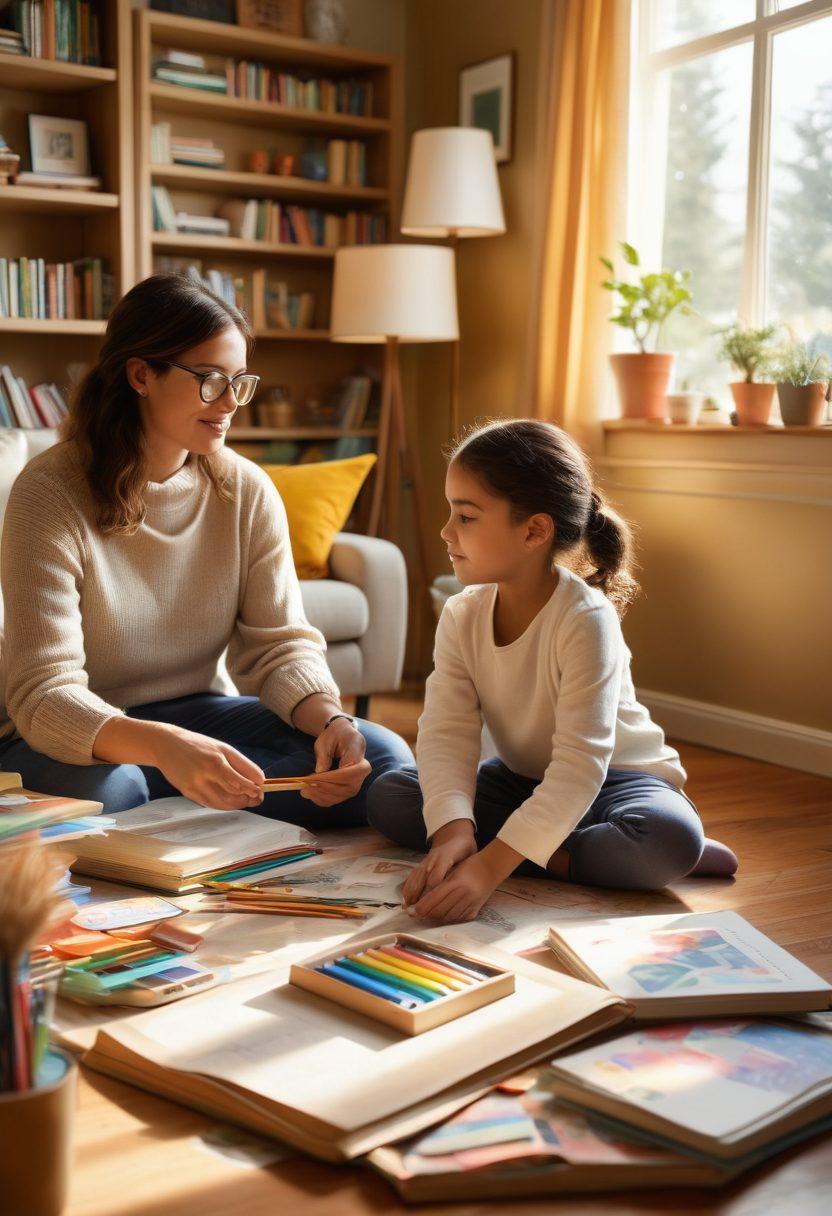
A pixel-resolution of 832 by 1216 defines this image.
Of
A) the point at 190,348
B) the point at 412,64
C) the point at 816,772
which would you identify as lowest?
the point at 816,772

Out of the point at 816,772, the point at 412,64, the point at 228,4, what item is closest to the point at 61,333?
the point at 228,4

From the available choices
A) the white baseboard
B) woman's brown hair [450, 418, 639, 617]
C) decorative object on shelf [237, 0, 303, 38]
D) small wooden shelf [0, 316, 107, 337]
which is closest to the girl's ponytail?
woman's brown hair [450, 418, 639, 617]

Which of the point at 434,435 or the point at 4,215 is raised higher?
the point at 4,215

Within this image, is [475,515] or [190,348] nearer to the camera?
[475,515]

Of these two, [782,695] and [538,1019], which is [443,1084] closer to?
[538,1019]

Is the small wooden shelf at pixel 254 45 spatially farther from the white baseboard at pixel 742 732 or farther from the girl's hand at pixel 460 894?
the girl's hand at pixel 460 894

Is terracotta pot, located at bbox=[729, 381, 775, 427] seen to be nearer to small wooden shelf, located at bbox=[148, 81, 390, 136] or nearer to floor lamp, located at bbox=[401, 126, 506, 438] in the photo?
floor lamp, located at bbox=[401, 126, 506, 438]

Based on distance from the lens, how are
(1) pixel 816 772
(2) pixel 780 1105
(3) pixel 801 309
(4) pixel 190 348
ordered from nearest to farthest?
(2) pixel 780 1105 → (4) pixel 190 348 → (1) pixel 816 772 → (3) pixel 801 309

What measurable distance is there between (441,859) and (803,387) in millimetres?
1760

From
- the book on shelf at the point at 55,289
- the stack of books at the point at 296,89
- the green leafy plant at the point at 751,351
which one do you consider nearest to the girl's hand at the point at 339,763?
the green leafy plant at the point at 751,351

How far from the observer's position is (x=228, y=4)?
420 cm

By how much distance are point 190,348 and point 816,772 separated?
180cm

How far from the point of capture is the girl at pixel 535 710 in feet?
6.05

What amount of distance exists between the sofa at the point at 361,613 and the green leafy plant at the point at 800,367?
1077 mm
